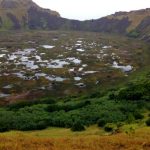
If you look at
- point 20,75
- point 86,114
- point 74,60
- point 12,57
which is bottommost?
point 20,75

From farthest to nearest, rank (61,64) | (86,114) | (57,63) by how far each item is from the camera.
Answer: (57,63) < (61,64) < (86,114)

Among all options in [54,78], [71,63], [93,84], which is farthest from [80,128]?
[71,63]

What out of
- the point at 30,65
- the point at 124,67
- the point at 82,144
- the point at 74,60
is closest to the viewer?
the point at 82,144

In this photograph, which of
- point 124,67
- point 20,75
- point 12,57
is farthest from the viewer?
point 12,57

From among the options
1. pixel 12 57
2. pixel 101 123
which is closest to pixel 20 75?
pixel 12 57

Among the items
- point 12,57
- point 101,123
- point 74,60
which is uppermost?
point 101,123

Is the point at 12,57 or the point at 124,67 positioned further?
the point at 12,57

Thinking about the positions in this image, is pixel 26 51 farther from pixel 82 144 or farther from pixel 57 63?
pixel 82 144

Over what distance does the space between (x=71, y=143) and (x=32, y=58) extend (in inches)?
4340

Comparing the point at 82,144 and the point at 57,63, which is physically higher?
the point at 82,144

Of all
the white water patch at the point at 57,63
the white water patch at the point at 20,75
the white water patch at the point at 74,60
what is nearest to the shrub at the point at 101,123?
the white water patch at the point at 20,75

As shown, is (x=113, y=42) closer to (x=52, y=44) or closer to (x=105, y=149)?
(x=52, y=44)

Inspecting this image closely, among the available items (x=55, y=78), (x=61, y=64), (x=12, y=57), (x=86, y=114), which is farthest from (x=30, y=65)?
(x=86, y=114)

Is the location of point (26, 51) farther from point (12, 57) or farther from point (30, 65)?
point (30, 65)
